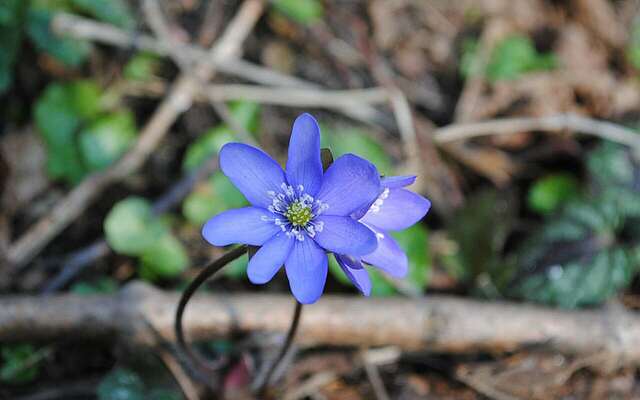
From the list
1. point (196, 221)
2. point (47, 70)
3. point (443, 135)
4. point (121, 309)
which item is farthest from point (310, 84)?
point (121, 309)

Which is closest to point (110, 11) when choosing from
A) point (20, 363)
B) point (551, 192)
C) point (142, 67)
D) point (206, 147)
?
point (142, 67)

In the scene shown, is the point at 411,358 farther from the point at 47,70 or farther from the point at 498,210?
the point at 47,70

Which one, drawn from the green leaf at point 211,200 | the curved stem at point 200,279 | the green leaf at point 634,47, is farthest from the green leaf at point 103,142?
the green leaf at point 634,47

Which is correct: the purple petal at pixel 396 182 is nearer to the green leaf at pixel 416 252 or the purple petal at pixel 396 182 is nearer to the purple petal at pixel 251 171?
the purple petal at pixel 251 171

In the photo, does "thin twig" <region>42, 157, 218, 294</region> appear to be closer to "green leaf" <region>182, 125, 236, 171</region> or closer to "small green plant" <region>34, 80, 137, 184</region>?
"green leaf" <region>182, 125, 236, 171</region>

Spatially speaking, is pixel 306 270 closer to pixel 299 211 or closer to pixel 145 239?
pixel 299 211
